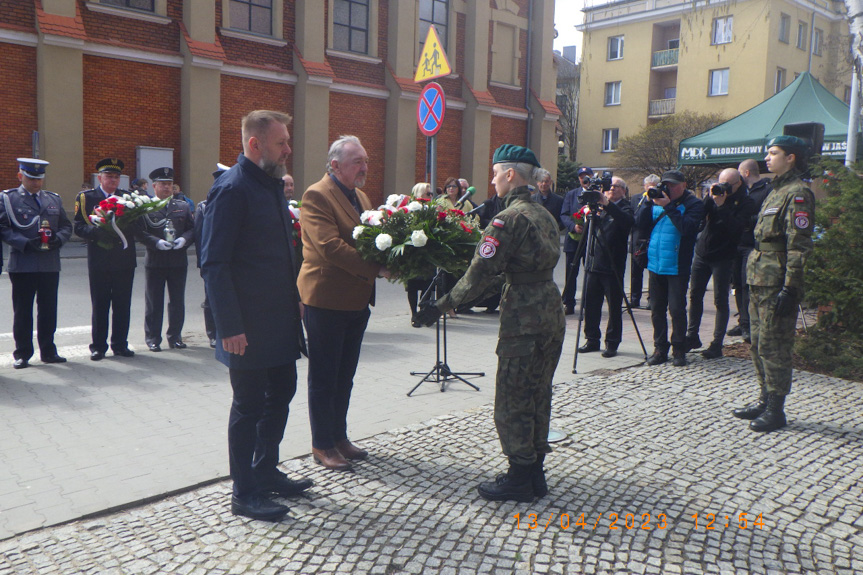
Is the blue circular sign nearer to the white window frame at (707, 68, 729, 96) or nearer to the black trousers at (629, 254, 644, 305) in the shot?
the black trousers at (629, 254, 644, 305)

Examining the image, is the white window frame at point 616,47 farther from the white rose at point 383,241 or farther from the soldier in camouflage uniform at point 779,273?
the white rose at point 383,241

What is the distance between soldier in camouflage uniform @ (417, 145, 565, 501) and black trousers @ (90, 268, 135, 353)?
15.4ft

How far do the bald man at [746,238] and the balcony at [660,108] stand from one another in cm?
3738

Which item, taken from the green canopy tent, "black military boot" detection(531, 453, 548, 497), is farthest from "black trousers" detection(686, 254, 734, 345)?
the green canopy tent

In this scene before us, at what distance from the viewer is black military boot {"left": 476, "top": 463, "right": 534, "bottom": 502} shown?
408 centimetres

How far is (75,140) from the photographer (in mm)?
17844

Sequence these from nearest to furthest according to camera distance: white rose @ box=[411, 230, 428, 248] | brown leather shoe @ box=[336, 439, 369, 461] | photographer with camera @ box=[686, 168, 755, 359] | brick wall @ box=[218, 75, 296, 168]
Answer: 1. white rose @ box=[411, 230, 428, 248]
2. brown leather shoe @ box=[336, 439, 369, 461]
3. photographer with camera @ box=[686, 168, 755, 359]
4. brick wall @ box=[218, 75, 296, 168]

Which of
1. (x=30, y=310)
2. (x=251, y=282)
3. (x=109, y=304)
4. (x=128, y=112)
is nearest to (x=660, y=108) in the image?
(x=128, y=112)

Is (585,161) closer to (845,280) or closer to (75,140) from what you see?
(75,140)

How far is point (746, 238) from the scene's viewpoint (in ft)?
28.8

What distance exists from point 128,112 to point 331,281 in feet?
55.2

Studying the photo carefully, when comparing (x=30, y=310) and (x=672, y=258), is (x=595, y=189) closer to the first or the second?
(x=672, y=258)

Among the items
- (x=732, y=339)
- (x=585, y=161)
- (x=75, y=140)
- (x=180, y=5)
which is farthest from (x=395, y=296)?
(x=585, y=161)

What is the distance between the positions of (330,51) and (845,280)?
18.2 metres
